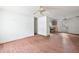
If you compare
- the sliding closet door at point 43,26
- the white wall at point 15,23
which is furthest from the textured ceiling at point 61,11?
the white wall at point 15,23

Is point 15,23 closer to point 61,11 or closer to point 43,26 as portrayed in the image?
point 43,26

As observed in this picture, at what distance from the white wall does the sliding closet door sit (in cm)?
15

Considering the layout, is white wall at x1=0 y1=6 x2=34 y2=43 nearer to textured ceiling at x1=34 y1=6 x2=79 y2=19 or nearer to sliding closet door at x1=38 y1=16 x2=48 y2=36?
sliding closet door at x1=38 y1=16 x2=48 y2=36

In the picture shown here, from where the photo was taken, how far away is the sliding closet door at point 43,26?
1934mm

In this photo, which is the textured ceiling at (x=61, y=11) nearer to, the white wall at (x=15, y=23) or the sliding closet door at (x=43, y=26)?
the sliding closet door at (x=43, y=26)

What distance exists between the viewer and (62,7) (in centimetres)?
185

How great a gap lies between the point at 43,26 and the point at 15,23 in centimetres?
58

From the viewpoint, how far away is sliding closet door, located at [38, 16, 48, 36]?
1934mm

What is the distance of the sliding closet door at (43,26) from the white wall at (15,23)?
15cm

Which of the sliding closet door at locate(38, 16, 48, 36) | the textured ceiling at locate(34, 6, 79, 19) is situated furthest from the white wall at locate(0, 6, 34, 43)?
the textured ceiling at locate(34, 6, 79, 19)
